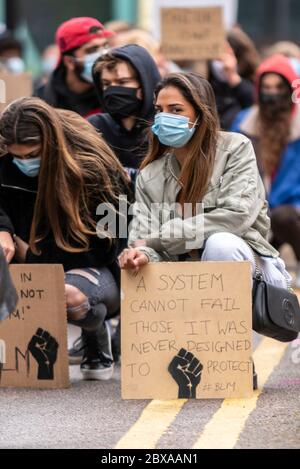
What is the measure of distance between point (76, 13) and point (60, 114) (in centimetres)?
1583

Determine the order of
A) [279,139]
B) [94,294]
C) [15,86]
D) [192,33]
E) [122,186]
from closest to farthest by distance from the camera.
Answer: [94,294], [122,186], [15,86], [279,139], [192,33]

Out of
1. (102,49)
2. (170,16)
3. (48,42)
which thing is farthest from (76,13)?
(102,49)

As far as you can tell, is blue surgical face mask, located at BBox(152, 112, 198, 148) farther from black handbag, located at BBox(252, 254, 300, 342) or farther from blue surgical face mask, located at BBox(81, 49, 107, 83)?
blue surgical face mask, located at BBox(81, 49, 107, 83)

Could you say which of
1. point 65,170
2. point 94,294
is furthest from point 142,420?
point 65,170

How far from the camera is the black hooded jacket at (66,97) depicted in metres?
7.78

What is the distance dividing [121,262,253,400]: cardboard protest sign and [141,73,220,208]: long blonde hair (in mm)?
375

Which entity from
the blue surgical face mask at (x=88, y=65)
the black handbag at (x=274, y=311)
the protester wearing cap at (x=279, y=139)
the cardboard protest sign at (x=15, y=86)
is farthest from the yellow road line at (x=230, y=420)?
the cardboard protest sign at (x=15, y=86)

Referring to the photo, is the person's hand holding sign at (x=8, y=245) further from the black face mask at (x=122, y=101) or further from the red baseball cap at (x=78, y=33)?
the red baseball cap at (x=78, y=33)

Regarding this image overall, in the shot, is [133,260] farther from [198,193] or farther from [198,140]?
[198,140]

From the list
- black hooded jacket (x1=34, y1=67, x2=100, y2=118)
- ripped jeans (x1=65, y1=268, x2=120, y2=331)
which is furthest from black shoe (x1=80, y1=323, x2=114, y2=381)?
black hooded jacket (x1=34, y1=67, x2=100, y2=118)

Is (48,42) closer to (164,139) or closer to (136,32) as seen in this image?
(136,32)

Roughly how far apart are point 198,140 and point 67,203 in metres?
0.66

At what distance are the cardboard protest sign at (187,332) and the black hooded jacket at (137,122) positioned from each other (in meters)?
1.15

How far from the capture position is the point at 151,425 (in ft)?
16.6
